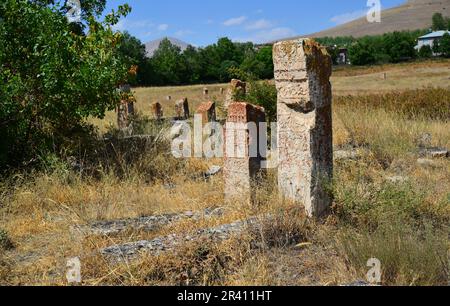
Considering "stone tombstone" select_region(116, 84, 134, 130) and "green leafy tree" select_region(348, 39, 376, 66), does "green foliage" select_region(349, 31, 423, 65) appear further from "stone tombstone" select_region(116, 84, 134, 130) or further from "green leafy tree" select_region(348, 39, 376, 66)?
"stone tombstone" select_region(116, 84, 134, 130)

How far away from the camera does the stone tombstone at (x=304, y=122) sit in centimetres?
563

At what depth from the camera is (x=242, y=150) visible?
271 inches

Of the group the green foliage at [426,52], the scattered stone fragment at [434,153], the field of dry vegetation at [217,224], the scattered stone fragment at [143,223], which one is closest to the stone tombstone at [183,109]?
the field of dry vegetation at [217,224]

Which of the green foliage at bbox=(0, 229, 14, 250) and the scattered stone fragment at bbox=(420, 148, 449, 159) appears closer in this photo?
the green foliage at bbox=(0, 229, 14, 250)

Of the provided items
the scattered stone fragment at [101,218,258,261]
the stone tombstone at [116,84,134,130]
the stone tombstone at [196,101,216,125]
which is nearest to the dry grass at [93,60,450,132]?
the stone tombstone at [116,84,134,130]

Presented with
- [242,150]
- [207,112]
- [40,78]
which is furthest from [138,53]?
Answer: [242,150]

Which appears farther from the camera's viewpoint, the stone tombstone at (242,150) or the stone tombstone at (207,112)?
the stone tombstone at (207,112)

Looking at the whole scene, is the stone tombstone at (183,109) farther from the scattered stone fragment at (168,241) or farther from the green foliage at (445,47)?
the green foliage at (445,47)

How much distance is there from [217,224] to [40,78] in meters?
4.33

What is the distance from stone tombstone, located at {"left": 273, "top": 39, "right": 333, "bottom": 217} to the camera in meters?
5.63

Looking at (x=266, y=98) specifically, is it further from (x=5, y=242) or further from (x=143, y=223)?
(x=5, y=242)

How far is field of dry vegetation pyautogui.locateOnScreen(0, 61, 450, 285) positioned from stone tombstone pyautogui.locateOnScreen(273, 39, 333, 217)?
0.77 ft

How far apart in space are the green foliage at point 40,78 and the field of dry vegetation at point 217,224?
2.63ft

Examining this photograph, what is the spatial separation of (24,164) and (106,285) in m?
4.79
